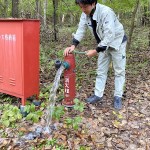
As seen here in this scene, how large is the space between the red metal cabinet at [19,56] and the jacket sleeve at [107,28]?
3.58ft

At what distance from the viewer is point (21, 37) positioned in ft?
13.7

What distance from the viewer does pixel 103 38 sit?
443cm

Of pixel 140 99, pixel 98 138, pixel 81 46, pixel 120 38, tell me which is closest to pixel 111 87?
pixel 140 99

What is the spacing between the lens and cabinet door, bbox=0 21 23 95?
14.0ft

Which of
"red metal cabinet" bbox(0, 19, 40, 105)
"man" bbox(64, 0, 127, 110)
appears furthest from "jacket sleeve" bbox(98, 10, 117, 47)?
"red metal cabinet" bbox(0, 19, 40, 105)

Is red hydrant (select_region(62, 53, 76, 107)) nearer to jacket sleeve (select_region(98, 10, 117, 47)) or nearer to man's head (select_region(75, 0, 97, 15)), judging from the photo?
jacket sleeve (select_region(98, 10, 117, 47))

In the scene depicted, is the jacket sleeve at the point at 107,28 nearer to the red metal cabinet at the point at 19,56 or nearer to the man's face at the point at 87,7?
the man's face at the point at 87,7

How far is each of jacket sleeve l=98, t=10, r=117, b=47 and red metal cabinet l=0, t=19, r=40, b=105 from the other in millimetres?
1091

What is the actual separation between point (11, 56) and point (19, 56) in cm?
21

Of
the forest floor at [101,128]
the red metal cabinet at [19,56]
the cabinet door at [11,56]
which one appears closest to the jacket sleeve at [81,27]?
the red metal cabinet at [19,56]

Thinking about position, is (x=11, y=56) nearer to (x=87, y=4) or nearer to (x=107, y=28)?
(x=87, y=4)

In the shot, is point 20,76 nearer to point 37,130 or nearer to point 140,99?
point 37,130

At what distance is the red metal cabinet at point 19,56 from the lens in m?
4.23

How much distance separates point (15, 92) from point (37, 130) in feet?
2.97
